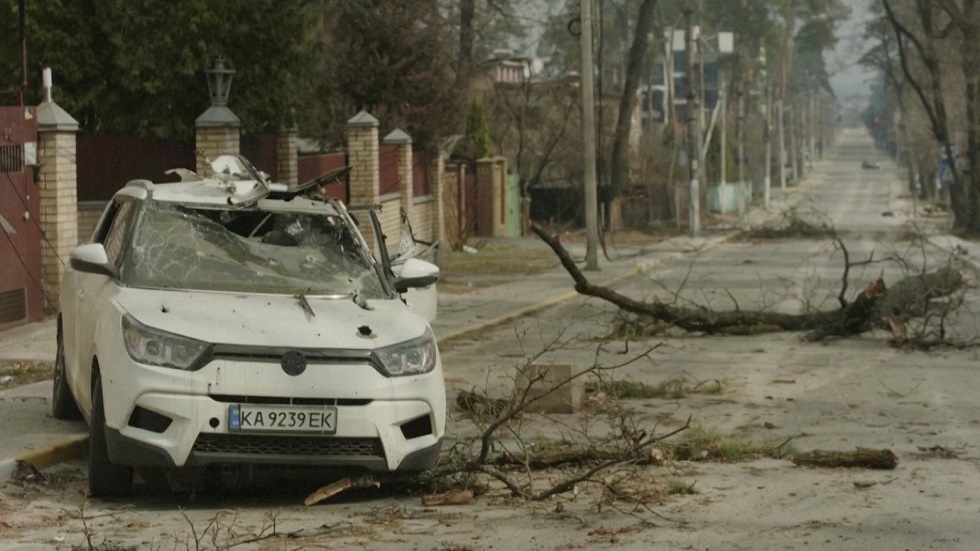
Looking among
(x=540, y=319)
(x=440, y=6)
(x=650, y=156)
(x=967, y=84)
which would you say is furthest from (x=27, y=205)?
(x=650, y=156)

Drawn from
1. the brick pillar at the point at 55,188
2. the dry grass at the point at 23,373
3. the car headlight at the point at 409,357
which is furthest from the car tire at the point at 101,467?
the brick pillar at the point at 55,188

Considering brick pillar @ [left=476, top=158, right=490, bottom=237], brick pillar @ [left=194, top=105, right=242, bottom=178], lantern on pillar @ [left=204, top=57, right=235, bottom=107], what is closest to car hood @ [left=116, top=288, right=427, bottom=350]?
brick pillar @ [left=194, top=105, right=242, bottom=178]

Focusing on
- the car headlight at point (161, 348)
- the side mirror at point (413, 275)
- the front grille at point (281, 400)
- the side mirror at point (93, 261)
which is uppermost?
the side mirror at point (93, 261)

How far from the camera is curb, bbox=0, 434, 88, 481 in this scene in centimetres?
884

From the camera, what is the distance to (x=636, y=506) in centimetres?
798

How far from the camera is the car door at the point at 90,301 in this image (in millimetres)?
8859

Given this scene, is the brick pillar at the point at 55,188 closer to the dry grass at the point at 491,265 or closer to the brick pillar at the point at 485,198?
the dry grass at the point at 491,265

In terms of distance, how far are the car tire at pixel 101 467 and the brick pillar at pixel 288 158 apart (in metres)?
18.3

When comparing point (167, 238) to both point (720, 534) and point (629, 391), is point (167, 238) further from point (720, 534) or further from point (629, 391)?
point (629, 391)

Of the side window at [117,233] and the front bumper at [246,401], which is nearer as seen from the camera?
the front bumper at [246,401]

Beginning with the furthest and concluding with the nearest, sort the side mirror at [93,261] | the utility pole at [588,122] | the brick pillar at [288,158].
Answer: the utility pole at [588,122] < the brick pillar at [288,158] < the side mirror at [93,261]

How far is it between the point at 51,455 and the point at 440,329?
9.98m

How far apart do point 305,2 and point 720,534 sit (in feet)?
70.8

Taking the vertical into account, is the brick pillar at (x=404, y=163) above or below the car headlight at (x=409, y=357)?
above
